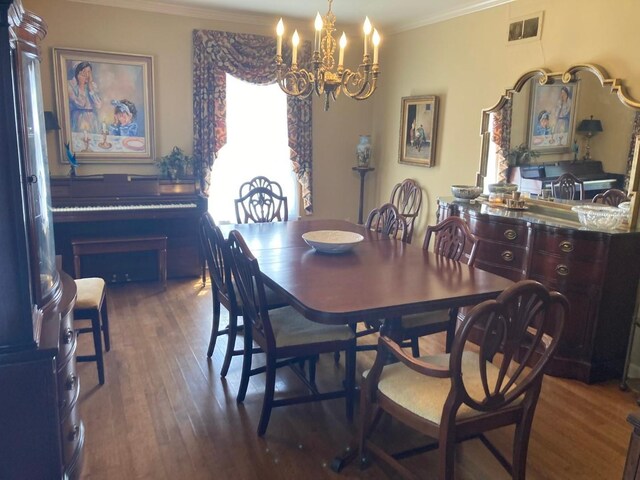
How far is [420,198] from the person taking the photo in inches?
196

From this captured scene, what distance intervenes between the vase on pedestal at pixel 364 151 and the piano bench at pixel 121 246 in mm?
2300

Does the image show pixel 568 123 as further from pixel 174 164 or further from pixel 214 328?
pixel 174 164

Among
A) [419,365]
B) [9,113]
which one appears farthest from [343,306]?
[9,113]

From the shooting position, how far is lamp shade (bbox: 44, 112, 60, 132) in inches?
165

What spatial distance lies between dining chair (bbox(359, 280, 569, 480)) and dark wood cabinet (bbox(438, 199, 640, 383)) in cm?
115

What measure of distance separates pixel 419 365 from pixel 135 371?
6.12ft

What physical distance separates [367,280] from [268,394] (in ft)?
2.30

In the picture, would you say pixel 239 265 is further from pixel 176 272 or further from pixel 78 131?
pixel 78 131

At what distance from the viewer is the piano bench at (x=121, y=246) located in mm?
4047

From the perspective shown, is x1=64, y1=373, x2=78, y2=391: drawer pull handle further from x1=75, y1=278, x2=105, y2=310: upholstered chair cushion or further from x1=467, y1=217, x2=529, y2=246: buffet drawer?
x1=467, y1=217, x2=529, y2=246: buffet drawer

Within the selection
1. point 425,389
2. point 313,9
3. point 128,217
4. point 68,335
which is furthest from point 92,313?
point 313,9

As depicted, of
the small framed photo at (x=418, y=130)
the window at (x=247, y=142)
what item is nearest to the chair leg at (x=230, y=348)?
the window at (x=247, y=142)

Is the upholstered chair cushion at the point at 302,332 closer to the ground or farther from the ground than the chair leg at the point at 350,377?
farther from the ground

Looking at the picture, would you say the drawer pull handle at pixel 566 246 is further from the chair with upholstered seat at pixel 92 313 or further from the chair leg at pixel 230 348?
the chair with upholstered seat at pixel 92 313
